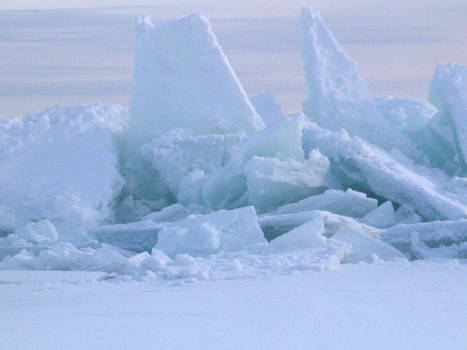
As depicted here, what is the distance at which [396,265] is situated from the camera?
4.26 m

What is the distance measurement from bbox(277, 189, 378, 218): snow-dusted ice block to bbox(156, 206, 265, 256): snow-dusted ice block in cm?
84

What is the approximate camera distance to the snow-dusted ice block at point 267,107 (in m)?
8.67

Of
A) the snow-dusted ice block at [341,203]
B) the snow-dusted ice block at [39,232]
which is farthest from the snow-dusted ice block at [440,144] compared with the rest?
the snow-dusted ice block at [39,232]

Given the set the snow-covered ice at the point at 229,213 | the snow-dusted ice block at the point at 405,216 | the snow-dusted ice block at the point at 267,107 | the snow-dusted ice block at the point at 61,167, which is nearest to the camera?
the snow-covered ice at the point at 229,213

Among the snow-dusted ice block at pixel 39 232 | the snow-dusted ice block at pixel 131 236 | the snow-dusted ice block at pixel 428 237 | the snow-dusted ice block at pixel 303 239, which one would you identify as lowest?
the snow-dusted ice block at pixel 39 232

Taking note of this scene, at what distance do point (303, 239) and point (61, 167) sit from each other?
2.86 m

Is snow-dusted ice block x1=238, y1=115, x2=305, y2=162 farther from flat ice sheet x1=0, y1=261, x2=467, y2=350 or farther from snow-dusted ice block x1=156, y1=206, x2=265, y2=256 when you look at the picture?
flat ice sheet x1=0, y1=261, x2=467, y2=350

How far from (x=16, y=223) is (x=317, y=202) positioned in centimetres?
240

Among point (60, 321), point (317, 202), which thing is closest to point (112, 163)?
point (317, 202)

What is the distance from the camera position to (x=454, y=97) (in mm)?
7133

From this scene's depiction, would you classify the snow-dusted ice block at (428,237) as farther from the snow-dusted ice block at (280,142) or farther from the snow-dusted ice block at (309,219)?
the snow-dusted ice block at (280,142)

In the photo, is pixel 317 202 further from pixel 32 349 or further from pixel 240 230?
pixel 32 349

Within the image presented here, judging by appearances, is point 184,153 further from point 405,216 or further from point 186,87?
point 405,216

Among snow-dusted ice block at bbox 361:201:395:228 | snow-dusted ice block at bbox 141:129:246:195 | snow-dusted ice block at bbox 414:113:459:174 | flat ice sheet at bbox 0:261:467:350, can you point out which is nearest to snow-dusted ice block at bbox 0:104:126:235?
snow-dusted ice block at bbox 141:129:246:195
